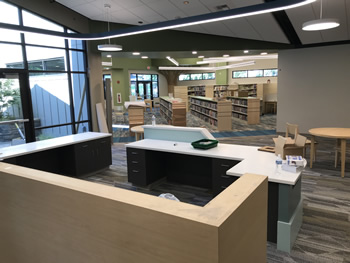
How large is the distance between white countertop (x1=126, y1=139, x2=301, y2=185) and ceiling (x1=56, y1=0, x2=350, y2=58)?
3.82 meters

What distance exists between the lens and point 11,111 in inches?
251

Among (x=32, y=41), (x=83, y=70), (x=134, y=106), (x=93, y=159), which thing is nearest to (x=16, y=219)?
(x=93, y=159)

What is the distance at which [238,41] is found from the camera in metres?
9.01

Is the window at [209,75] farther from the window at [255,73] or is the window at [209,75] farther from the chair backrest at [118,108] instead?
the chair backrest at [118,108]

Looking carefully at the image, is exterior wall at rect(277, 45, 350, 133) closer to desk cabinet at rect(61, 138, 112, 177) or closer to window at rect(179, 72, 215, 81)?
desk cabinet at rect(61, 138, 112, 177)

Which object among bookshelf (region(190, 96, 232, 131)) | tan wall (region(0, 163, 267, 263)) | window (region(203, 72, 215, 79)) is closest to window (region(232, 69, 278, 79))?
window (region(203, 72, 215, 79))

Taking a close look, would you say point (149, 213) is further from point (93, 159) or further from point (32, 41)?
point (32, 41)

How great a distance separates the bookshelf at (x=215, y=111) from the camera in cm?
1095

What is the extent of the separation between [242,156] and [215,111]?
27.8 feet

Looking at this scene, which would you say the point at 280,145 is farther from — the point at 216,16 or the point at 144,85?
the point at 144,85

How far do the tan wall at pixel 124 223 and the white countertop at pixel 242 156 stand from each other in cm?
160

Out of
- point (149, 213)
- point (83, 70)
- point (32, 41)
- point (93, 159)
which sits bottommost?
point (93, 159)

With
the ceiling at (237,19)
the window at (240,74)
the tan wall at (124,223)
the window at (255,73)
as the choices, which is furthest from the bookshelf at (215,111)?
the tan wall at (124,223)

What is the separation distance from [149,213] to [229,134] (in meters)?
9.26
